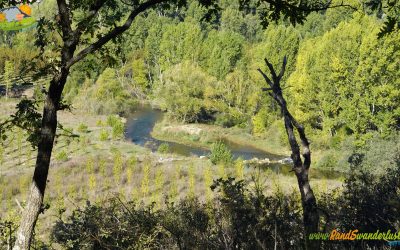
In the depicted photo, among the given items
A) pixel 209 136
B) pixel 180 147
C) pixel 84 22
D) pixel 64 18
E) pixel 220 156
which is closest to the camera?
pixel 84 22

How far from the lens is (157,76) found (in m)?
53.8

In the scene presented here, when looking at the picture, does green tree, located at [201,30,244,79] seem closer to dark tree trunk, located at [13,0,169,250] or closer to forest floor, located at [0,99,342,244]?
forest floor, located at [0,99,342,244]

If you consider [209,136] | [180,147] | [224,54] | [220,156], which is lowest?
[180,147]

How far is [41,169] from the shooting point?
12.0ft

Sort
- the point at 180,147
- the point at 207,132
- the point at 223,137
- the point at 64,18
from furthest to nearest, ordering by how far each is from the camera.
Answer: the point at 207,132, the point at 223,137, the point at 180,147, the point at 64,18

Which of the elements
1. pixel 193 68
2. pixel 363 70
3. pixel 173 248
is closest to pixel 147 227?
pixel 173 248

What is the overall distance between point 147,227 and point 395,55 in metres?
23.0

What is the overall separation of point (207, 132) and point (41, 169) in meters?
32.7

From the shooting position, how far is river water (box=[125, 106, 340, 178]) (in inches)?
1024

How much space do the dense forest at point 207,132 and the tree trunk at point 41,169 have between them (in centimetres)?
8

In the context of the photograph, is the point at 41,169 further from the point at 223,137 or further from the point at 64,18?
the point at 223,137

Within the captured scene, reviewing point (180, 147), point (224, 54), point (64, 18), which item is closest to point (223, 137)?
point (180, 147)

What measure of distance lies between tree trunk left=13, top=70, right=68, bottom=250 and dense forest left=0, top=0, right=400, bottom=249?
8 cm

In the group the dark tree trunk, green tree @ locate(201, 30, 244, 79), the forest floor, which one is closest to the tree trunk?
the dark tree trunk
